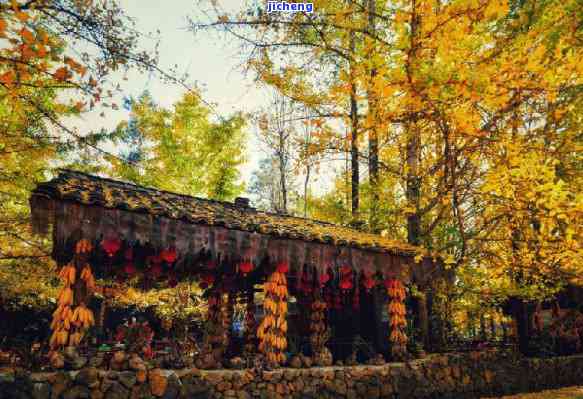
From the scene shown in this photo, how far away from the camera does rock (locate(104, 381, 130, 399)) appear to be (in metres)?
5.70

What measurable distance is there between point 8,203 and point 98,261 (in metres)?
4.21

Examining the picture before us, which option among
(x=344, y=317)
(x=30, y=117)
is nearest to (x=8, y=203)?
(x=30, y=117)

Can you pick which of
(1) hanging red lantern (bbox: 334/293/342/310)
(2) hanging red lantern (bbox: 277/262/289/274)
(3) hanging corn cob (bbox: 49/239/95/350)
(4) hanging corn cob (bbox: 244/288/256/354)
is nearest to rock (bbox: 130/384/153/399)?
(3) hanging corn cob (bbox: 49/239/95/350)

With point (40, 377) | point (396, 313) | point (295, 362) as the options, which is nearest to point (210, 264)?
point (295, 362)

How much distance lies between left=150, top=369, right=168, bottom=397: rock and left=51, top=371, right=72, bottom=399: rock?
1.15m

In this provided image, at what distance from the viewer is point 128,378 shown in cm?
593

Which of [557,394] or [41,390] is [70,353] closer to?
[41,390]

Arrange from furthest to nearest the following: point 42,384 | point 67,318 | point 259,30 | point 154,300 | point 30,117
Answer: point 154,300
point 30,117
point 259,30
point 67,318
point 42,384

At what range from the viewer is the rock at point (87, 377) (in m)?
5.51

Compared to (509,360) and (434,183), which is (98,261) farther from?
(509,360)

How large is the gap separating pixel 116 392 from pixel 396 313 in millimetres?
6592

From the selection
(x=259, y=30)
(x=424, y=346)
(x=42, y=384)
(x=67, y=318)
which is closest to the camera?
(x=42, y=384)

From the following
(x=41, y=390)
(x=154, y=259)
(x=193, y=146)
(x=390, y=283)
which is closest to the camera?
(x=41, y=390)

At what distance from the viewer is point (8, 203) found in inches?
444
